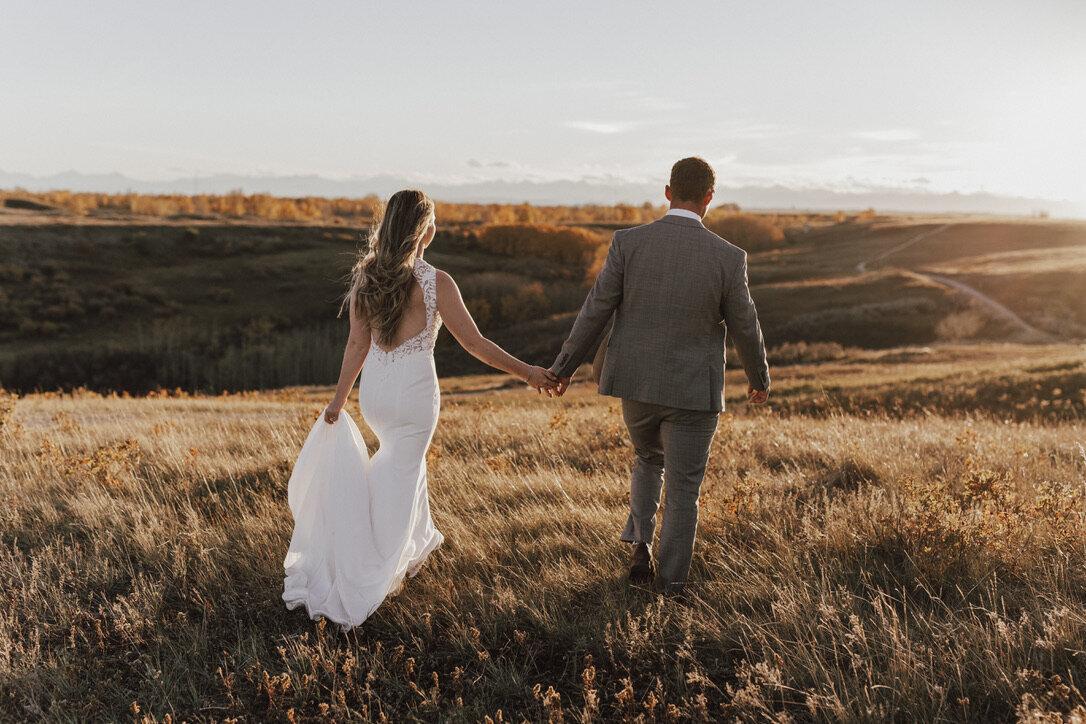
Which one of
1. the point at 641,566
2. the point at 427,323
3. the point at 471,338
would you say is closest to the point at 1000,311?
the point at 641,566

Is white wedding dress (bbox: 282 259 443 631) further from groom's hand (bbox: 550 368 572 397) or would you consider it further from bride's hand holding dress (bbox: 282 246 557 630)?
groom's hand (bbox: 550 368 572 397)

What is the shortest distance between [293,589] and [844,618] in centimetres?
350

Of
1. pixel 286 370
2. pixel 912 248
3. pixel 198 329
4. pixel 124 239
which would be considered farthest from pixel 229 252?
pixel 912 248

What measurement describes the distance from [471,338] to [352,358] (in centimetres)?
82

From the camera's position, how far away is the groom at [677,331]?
4352mm

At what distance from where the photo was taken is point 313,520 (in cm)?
491

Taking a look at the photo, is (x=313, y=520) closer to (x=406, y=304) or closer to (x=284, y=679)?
(x=284, y=679)

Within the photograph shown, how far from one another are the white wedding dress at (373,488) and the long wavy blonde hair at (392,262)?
0.55 feet

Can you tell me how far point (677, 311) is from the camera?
4402 mm

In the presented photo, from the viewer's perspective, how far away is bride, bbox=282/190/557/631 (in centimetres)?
457

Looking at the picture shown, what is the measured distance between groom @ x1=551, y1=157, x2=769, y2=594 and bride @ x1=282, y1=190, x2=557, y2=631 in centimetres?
85

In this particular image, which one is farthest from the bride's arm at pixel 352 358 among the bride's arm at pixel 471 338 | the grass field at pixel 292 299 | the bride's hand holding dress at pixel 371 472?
the grass field at pixel 292 299

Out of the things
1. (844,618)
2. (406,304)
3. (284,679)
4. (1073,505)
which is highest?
(406,304)

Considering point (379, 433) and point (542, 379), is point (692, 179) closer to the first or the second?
point (542, 379)
